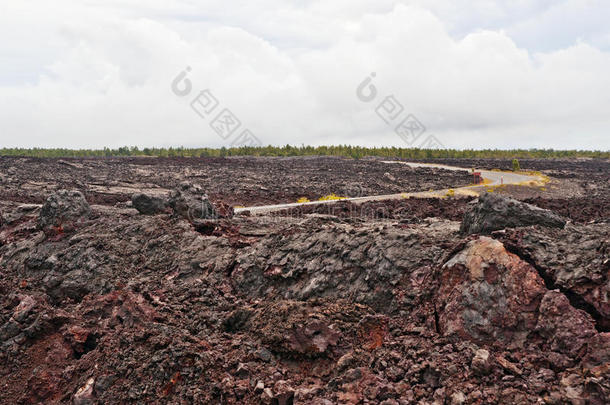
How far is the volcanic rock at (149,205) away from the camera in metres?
18.9

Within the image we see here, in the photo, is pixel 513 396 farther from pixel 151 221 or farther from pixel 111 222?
pixel 111 222

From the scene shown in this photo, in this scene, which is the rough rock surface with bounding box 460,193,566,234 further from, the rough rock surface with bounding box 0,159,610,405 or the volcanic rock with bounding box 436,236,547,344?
the volcanic rock with bounding box 436,236,547,344

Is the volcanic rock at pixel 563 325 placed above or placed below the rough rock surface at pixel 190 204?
below

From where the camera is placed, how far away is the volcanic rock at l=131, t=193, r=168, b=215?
1892 centimetres

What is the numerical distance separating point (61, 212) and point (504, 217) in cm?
1564

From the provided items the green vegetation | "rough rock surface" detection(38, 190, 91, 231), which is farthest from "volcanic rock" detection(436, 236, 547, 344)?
the green vegetation

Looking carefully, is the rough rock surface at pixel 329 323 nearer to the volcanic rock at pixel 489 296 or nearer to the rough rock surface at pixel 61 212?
the volcanic rock at pixel 489 296

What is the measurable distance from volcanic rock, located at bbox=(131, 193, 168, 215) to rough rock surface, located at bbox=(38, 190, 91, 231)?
85.8 inches

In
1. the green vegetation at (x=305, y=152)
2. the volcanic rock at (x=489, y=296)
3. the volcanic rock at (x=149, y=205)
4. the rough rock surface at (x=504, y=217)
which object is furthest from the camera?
the green vegetation at (x=305, y=152)

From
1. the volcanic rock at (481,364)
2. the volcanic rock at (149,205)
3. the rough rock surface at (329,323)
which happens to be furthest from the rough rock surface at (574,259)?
the volcanic rock at (149,205)

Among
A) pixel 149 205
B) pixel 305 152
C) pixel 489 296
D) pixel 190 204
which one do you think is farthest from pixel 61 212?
pixel 305 152

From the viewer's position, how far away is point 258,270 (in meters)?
12.3

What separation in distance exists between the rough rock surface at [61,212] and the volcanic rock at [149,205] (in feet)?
7.15

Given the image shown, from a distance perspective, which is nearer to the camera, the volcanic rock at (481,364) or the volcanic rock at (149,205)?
the volcanic rock at (481,364)
